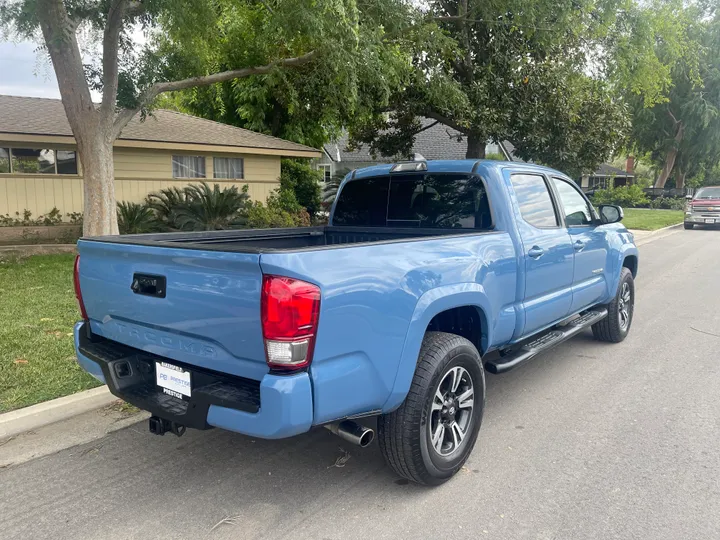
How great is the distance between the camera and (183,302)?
2885mm

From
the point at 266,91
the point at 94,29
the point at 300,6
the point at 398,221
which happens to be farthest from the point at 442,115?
the point at 398,221

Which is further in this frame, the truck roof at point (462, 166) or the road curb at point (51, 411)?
the truck roof at point (462, 166)

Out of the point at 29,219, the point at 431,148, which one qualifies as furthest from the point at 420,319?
the point at 431,148

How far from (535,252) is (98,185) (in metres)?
8.26

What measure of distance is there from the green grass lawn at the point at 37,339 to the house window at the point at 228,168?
786 centimetres

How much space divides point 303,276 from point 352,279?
0.97 ft

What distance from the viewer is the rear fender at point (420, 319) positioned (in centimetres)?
302

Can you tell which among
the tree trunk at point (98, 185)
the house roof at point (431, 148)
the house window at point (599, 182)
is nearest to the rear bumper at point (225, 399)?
the tree trunk at point (98, 185)

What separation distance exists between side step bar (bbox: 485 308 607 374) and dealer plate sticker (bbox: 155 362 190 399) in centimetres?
212

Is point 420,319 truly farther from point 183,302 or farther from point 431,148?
point 431,148

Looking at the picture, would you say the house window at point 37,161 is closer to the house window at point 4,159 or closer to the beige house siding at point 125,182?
the house window at point 4,159

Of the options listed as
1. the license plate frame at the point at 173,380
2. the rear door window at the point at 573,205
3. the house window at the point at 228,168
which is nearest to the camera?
the license plate frame at the point at 173,380

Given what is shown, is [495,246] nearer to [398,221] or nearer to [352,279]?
[398,221]

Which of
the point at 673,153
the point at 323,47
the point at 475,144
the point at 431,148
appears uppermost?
the point at 673,153
